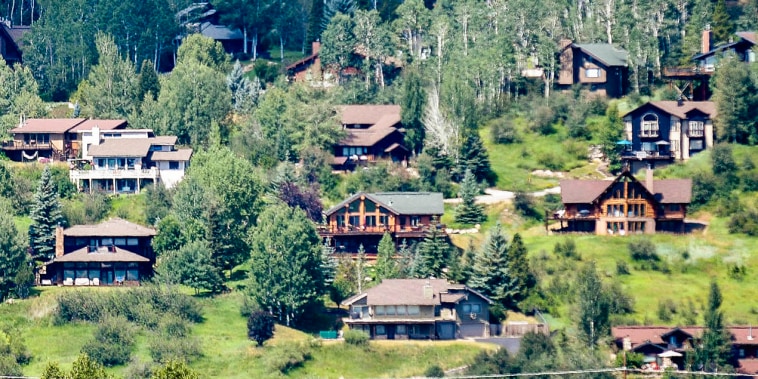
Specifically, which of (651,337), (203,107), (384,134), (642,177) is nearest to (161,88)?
(203,107)

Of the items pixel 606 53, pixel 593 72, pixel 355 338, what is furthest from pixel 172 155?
pixel 606 53

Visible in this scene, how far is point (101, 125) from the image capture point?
150375 mm

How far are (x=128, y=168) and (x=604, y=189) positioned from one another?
1267 inches

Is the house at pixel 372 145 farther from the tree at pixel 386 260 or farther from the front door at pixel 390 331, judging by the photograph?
the front door at pixel 390 331

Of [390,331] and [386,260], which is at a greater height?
[386,260]

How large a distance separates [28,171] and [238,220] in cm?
1789

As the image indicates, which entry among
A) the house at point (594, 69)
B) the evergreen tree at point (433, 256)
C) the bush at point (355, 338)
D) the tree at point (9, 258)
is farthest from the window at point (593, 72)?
the tree at point (9, 258)

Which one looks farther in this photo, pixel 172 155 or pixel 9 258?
pixel 172 155

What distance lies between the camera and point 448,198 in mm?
142625

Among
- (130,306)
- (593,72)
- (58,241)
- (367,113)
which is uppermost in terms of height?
(593,72)

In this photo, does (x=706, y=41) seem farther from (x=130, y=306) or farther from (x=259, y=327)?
(x=130, y=306)

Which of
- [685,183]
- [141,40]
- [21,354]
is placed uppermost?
[141,40]

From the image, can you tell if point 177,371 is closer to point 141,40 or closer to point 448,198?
point 448,198

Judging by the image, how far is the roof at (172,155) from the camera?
144m
